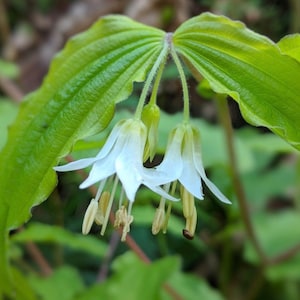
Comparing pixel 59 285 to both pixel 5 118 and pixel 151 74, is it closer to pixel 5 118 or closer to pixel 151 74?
pixel 5 118

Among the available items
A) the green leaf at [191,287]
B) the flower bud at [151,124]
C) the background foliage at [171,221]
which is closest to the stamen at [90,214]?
the flower bud at [151,124]

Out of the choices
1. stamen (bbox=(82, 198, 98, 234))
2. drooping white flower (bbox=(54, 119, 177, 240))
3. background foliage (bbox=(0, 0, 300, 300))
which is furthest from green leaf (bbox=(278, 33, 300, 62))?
stamen (bbox=(82, 198, 98, 234))

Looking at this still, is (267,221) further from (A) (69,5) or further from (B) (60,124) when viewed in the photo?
(A) (69,5)

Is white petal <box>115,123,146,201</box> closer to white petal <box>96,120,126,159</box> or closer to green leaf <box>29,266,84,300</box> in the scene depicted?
white petal <box>96,120,126,159</box>

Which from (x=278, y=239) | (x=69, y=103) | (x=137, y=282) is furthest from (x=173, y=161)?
(x=278, y=239)

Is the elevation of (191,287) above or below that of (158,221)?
below

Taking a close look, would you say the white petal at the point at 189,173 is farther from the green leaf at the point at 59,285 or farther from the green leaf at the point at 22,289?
the green leaf at the point at 59,285
